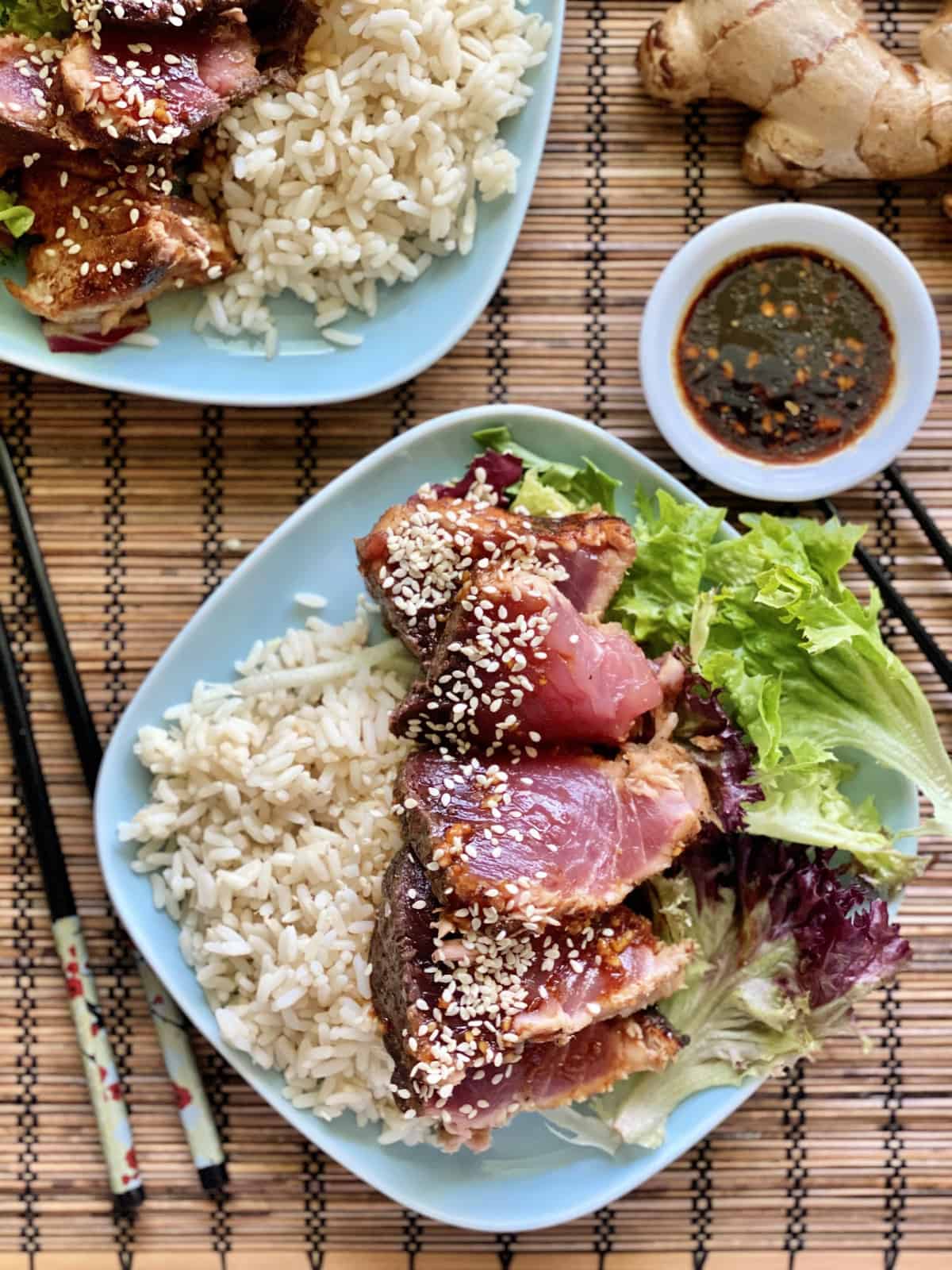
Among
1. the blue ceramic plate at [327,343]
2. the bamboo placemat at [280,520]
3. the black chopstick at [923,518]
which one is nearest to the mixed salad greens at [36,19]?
the blue ceramic plate at [327,343]

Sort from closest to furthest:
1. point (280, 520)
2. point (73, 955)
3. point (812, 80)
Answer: point (812, 80), point (73, 955), point (280, 520)

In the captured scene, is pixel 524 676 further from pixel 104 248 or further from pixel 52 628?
pixel 104 248

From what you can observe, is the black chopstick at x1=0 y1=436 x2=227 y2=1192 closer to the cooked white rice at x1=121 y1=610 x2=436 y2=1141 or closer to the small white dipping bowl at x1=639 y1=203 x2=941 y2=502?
the cooked white rice at x1=121 y1=610 x2=436 y2=1141

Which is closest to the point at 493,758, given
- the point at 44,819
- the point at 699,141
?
the point at 44,819

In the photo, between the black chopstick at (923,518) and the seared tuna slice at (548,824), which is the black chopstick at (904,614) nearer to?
the black chopstick at (923,518)

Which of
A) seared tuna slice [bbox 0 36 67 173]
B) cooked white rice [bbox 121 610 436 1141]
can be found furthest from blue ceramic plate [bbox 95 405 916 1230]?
seared tuna slice [bbox 0 36 67 173]

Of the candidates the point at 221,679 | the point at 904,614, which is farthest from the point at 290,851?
the point at 904,614

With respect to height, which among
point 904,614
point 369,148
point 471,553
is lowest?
point 904,614
